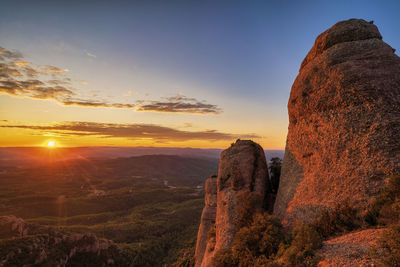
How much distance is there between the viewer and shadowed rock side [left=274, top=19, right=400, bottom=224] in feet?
38.7

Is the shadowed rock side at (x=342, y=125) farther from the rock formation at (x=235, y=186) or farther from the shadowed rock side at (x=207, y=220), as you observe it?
the shadowed rock side at (x=207, y=220)

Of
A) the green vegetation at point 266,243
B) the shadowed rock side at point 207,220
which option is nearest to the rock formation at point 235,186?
the green vegetation at point 266,243

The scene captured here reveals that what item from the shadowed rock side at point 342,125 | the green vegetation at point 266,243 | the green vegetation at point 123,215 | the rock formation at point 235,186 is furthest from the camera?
the green vegetation at point 123,215

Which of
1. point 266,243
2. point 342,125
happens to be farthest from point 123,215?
point 342,125

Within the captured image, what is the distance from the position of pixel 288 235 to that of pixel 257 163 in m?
9.20

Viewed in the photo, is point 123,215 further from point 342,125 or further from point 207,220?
point 342,125

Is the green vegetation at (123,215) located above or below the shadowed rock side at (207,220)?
below

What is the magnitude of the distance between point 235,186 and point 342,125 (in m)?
10.8

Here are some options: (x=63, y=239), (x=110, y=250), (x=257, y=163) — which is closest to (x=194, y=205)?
(x=110, y=250)

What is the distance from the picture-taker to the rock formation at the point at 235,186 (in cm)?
1700

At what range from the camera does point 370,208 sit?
10633 millimetres

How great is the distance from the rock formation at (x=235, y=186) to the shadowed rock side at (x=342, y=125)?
2.74 metres

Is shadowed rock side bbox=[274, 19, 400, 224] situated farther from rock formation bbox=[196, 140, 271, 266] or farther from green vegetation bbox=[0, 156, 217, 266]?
green vegetation bbox=[0, 156, 217, 266]

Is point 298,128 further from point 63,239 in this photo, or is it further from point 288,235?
point 63,239
